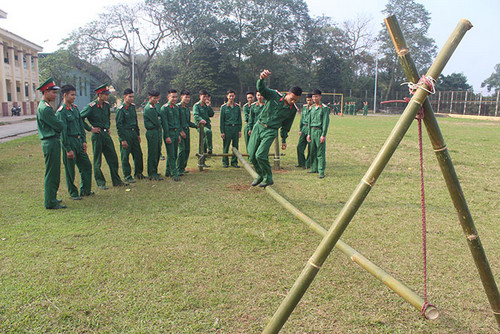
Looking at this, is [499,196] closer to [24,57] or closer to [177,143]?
[177,143]

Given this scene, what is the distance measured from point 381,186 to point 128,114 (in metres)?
5.60

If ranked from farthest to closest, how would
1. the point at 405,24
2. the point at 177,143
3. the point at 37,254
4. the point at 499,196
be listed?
the point at 405,24, the point at 177,143, the point at 499,196, the point at 37,254

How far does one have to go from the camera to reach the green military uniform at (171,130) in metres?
8.44

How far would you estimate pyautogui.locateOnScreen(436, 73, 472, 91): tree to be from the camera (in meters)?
49.3

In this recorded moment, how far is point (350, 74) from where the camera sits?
50750 mm

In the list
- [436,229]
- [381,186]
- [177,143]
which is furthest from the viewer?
[177,143]

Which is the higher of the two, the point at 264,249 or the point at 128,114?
the point at 128,114

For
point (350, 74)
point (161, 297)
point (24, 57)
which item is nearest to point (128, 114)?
point (161, 297)

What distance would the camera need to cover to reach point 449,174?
2.77 metres

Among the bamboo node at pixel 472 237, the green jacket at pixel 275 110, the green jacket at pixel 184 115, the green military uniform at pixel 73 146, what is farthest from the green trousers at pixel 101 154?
the bamboo node at pixel 472 237

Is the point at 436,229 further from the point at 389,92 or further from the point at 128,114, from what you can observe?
the point at 389,92

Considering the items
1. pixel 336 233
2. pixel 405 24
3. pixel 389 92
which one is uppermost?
pixel 405 24

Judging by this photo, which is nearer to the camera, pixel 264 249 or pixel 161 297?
pixel 161 297

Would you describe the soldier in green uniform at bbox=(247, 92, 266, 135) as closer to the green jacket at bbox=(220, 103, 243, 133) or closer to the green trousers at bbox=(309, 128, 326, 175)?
the green jacket at bbox=(220, 103, 243, 133)
